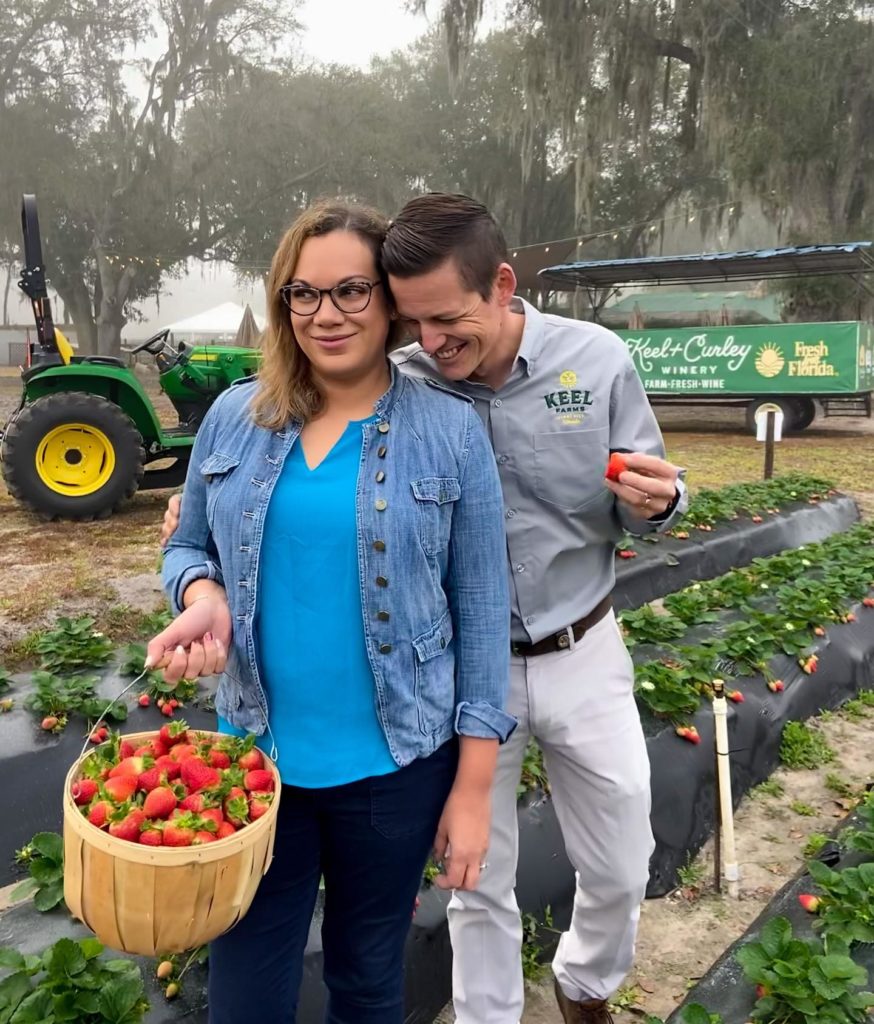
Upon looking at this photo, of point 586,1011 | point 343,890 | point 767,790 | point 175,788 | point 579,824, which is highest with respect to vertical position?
point 175,788

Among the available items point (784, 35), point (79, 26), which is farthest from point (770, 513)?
point (79, 26)

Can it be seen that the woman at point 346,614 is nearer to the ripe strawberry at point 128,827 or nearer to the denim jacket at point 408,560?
the denim jacket at point 408,560

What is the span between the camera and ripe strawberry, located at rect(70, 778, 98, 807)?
1292mm

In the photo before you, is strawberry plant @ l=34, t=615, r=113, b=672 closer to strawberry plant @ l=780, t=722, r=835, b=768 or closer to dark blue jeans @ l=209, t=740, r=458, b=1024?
dark blue jeans @ l=209, t=740, r=458, b=1024

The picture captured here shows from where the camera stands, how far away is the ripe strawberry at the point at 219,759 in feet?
4.49

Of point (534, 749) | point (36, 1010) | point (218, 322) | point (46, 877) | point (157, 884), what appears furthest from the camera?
point (218, 322)

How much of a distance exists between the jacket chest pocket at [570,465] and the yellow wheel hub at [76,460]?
573cm

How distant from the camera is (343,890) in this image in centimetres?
149

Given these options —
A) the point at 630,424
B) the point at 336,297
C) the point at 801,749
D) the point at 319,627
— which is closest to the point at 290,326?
the point at 336,297

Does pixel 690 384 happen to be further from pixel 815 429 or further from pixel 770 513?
pixel 770 513

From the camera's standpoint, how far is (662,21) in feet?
53.3

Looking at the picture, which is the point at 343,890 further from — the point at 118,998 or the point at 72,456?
the point at 72,456

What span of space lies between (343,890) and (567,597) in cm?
72

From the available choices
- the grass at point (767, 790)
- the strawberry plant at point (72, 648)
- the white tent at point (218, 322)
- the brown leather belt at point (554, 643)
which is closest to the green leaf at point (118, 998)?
the brown leather belt at point (554, 643)
